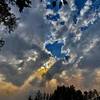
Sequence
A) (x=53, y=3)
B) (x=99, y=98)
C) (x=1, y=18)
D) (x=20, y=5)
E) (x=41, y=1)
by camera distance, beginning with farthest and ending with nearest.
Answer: (x=99, y=98)
(x=1, y=18)
(x=20, y=5)
(x=41, y=1)
(x=53, y=3)

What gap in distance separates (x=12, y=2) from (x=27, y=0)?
2.96ft

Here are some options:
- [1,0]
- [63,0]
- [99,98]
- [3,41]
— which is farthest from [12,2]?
[99,98]

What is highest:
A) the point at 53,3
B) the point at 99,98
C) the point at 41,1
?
the point at 99,98

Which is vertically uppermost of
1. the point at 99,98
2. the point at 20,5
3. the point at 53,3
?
the point at 99,98

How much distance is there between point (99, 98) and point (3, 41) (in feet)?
560

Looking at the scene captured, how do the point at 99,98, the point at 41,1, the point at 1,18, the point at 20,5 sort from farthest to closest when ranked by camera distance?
the point at 99,98 < the point at 1,18 < the point at 20,5 < the point at 41,1

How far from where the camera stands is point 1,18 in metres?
22.0

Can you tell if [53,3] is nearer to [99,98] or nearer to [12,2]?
[12,2]

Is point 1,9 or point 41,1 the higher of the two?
point 1,9

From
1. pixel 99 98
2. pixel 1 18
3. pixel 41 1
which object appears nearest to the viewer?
pixel 41 1

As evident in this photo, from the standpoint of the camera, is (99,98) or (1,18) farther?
(99,98)

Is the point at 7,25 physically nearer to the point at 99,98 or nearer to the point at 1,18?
the point at 1,18

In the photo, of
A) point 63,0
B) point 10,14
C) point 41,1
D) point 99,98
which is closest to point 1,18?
point 10,14

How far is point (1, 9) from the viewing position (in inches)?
847
